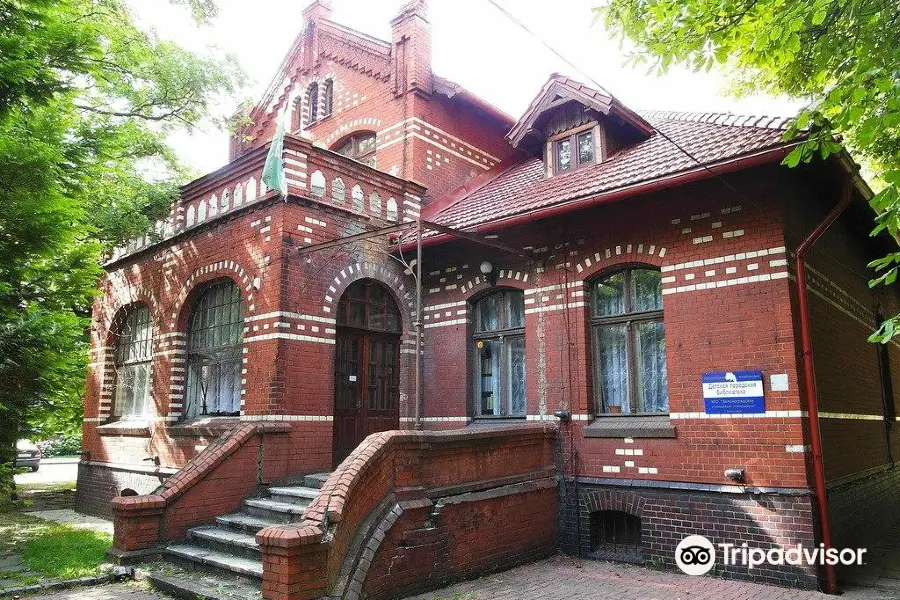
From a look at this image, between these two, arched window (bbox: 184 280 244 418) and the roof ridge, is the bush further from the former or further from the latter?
the roof ridge

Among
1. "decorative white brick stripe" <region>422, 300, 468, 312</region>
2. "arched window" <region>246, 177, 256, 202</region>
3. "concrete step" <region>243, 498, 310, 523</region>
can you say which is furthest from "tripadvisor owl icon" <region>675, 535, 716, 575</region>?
"arched window" <region>246, 177, 256, 202</region>

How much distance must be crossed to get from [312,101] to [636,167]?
907 centimetres

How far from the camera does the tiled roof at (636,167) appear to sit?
27.0ft

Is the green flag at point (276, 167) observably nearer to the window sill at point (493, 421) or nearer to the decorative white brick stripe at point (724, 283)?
the window sill at point (493, 421)

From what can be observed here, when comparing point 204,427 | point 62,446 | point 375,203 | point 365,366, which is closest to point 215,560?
point 204,427

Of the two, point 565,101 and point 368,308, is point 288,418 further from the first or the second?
point 565,101

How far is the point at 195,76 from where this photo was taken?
15.2 meters

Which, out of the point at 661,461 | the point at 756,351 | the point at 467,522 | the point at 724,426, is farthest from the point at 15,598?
the point at 756,351

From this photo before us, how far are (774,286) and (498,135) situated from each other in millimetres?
8301

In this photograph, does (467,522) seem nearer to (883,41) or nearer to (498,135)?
(883,41)

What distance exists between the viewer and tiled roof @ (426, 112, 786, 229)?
324 inches

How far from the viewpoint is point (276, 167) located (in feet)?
31.1

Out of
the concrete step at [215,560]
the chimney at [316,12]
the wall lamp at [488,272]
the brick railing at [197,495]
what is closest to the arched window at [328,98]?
the chimney at [316,12]

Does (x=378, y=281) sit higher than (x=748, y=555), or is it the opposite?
(x=378, y=281)
